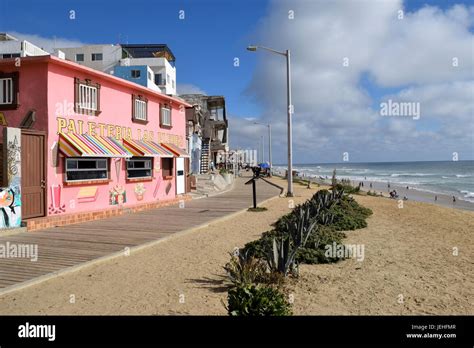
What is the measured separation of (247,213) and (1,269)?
9.06 metres

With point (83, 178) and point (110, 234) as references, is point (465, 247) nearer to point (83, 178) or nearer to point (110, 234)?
point (110, 234)

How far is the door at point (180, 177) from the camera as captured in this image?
18609 millimetres

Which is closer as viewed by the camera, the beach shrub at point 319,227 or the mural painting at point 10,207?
the beach shrub at point 319,227

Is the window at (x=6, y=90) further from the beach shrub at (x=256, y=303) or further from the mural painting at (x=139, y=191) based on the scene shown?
the beach shrub at (x=256, y=303)

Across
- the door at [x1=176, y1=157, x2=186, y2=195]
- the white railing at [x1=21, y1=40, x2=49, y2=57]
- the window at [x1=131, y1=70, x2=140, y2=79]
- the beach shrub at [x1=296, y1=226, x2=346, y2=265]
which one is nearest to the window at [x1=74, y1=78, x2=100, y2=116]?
the door at [x1=176, y1=157, x2=186, y2=195]

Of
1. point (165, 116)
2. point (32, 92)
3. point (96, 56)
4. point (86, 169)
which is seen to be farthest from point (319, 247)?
point (96, 56)

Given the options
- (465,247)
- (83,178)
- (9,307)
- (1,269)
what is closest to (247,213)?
(83,178)

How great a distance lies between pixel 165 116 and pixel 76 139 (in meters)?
6.57

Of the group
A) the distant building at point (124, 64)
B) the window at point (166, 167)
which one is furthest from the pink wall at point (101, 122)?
the distant building at point (124, 64)

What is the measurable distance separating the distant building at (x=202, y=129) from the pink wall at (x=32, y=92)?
18.1m

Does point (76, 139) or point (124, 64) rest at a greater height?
point (124, 64)

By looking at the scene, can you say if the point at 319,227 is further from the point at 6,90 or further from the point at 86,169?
the point at 6,90

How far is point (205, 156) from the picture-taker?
39594 millimetres

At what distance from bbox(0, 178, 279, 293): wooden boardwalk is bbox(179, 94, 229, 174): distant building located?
16259 mm
